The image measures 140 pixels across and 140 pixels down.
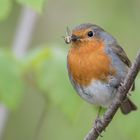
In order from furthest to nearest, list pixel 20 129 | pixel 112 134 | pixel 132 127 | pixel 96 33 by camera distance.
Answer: pixel 20 129 < pixel 112 134 < pixel 96 33 < pixel 132 127

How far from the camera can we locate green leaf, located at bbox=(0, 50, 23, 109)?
4.24 metres

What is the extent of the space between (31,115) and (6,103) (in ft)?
11.5

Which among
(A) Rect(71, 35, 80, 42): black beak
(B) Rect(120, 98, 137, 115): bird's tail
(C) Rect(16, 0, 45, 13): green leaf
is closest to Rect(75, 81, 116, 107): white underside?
(B) Rect(120, 98, 137, 115): bird's tail

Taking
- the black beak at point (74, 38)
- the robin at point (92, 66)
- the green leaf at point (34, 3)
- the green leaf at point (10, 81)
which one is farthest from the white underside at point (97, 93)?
the green leaf at point (34, 3)

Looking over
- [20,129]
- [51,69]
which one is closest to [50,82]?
[51,69]

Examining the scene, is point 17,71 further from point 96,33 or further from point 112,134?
point 112,134

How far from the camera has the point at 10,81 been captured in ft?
14.0

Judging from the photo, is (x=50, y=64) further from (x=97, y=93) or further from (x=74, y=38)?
(x=97, y=93)

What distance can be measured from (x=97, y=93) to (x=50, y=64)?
1.45ft

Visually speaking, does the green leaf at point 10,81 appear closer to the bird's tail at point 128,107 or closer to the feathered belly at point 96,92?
the feathered belly at point 96,92

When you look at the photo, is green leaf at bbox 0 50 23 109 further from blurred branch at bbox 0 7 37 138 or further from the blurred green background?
blurred branch at bbox 0 7 37 138

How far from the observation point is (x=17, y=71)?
435 cm

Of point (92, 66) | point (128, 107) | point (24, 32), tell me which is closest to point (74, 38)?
point (92, 66)

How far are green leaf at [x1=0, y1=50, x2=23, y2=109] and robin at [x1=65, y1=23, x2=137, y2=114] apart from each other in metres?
0.37
